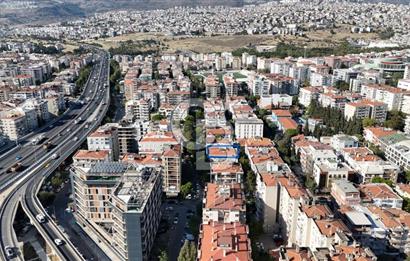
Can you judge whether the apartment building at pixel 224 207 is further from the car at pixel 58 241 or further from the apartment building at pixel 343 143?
the apartment building at pixel 343 143

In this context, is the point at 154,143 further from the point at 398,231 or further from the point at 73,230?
the point at 398,231

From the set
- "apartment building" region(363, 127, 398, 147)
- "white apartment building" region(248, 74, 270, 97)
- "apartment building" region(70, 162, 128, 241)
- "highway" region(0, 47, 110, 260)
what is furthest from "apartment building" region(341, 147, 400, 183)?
"white apartment building" region(248, 74, 270, 97)

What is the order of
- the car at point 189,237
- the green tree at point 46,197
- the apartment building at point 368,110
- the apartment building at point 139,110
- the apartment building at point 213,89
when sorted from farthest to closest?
the apartment building at point 213,89 → the apartment building at point 139,110 → the apartment building at point 368,110 → the green tree at point 46,197 → the car at point 189,237

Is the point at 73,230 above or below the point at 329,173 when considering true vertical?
below

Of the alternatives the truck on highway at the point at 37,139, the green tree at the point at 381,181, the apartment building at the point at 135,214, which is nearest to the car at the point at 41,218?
Result: the apartment building at the point at 135,214

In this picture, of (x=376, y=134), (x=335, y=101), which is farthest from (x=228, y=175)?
(x=335, y=101)
